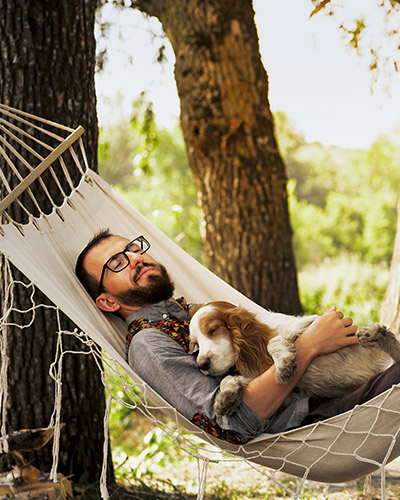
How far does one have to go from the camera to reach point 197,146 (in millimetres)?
4492

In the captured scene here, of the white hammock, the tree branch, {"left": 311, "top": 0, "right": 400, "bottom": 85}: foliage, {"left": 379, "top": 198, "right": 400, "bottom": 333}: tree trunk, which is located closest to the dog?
the white hammock

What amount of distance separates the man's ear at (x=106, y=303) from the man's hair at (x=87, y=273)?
45 mm

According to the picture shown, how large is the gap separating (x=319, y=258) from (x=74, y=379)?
2443 cm

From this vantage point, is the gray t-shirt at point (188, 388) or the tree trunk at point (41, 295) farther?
the tree trunk at point (41, 295)

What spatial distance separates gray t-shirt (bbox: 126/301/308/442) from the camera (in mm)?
1615

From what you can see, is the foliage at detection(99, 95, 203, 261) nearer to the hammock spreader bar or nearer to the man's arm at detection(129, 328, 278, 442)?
the hammock spreader bar

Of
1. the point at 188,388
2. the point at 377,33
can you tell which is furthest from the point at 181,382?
the point at 377,33

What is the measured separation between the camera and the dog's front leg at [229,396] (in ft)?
5.18

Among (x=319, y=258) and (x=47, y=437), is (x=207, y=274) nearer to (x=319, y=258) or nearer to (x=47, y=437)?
(x=47, y=437)

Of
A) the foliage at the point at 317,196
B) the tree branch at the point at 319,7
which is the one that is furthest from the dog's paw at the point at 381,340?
the foliage at the point at 317,196

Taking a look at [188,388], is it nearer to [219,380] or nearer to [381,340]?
[219,380]

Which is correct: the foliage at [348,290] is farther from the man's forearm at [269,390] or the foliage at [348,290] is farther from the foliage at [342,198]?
the foliage at [342,198]

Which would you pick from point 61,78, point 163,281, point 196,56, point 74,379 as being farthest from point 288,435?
point 196,56

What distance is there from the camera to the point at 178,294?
2.26 m
